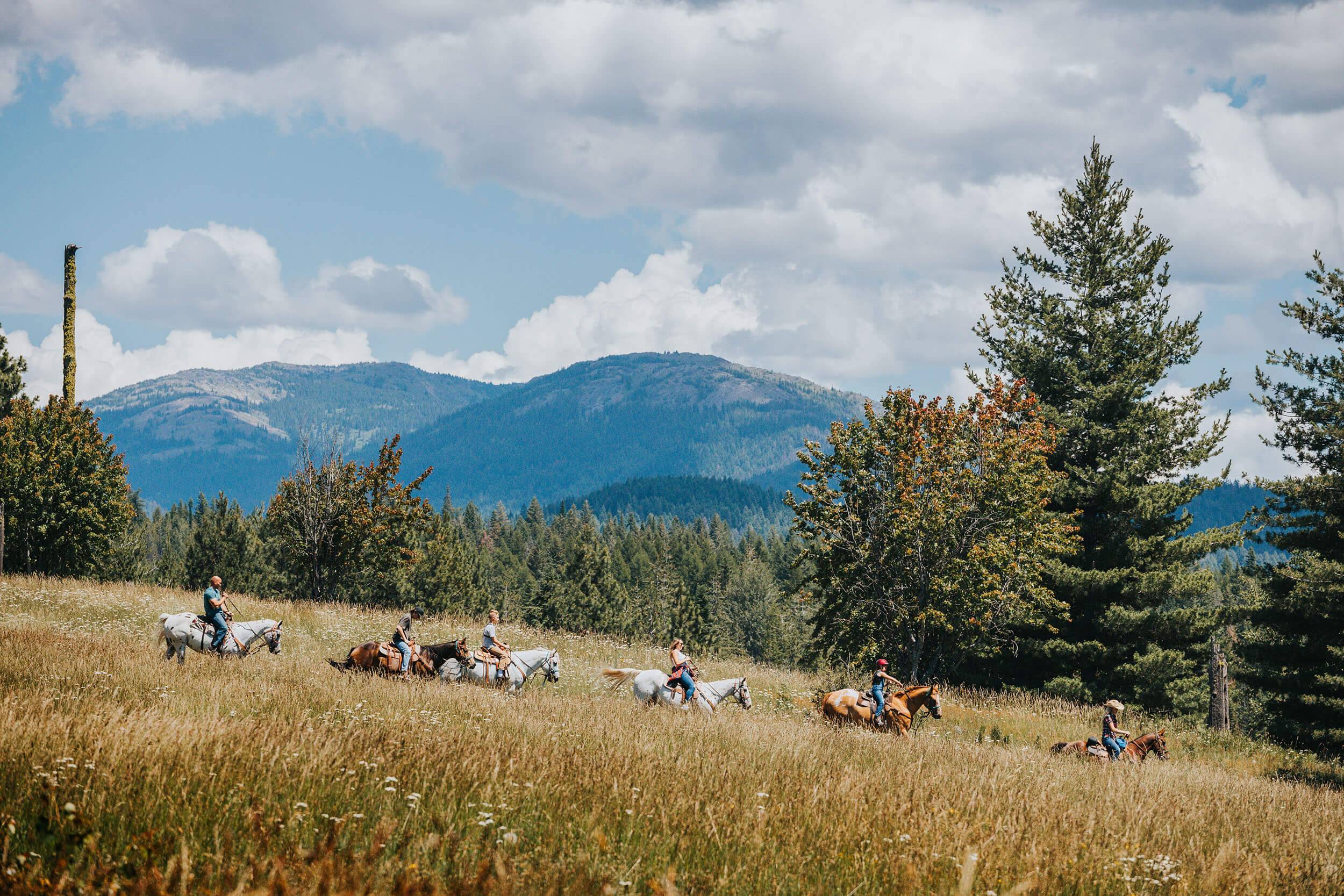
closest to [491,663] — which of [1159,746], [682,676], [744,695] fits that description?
[682,676]

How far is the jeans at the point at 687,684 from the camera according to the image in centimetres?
1617

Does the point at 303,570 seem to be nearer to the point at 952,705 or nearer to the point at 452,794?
the point at 952,705

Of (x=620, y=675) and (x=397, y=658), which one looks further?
(x=620, y=675)

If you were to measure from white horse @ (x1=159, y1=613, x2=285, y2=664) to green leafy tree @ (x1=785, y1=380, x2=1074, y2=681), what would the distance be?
1371cm

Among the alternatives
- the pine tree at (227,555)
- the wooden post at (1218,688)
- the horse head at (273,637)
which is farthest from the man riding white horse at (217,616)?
the pine tree at (227,555)

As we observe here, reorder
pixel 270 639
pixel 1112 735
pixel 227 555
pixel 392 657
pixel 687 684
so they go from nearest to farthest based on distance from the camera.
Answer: pixel 1112 735, pixel 687 684, pixel 392 657, pixel 270 639, pixel 227 555

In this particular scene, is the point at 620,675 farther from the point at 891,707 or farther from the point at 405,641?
the point at 891,707

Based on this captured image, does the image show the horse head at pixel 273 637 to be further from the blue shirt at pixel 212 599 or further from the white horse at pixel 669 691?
the white horse at pixel 669 691

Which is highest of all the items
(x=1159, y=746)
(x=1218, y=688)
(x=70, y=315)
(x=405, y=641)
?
(x=70, y=315)

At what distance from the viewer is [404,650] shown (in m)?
16.6

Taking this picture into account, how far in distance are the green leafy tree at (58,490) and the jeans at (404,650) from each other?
33.8 metres

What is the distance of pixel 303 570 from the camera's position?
3650cm

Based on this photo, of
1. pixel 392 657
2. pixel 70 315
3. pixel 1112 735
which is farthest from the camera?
pixel 70 315

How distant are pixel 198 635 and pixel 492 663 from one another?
621 cm
